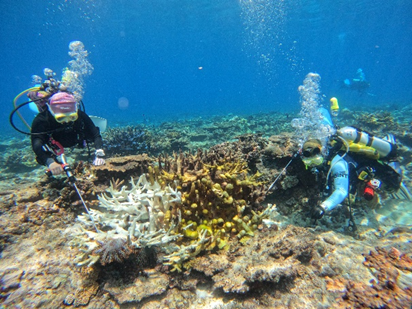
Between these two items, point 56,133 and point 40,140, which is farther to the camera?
point 56,133

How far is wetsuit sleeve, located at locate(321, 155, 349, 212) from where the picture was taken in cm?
380

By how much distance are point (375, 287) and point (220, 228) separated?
202 cm

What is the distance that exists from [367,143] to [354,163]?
53cm

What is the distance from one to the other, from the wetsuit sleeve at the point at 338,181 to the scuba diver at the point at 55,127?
502cm

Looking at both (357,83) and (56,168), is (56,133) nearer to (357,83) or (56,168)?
(56,168)

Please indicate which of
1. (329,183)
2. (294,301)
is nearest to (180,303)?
(294,301)

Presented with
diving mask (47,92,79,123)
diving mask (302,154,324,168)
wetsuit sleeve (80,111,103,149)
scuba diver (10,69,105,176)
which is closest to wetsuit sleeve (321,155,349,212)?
diving mask (302,154,324,168)

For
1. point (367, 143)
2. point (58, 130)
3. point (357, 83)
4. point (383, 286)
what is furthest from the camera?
point (357, 83)

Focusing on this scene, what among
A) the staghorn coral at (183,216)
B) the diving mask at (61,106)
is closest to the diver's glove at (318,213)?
the staghorn coral at (183,216)

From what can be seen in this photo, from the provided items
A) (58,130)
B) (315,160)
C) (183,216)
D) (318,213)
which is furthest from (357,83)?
(58,130)

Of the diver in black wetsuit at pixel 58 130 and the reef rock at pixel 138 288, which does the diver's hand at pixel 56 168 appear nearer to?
the diver in black wetsuit at pixel 58 130

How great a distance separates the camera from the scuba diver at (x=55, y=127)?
3.92 m

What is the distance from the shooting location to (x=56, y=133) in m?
4.54

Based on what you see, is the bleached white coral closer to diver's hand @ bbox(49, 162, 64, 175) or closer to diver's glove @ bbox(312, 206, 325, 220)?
diver's hand @ bbox(49, 162, 64, 175)
